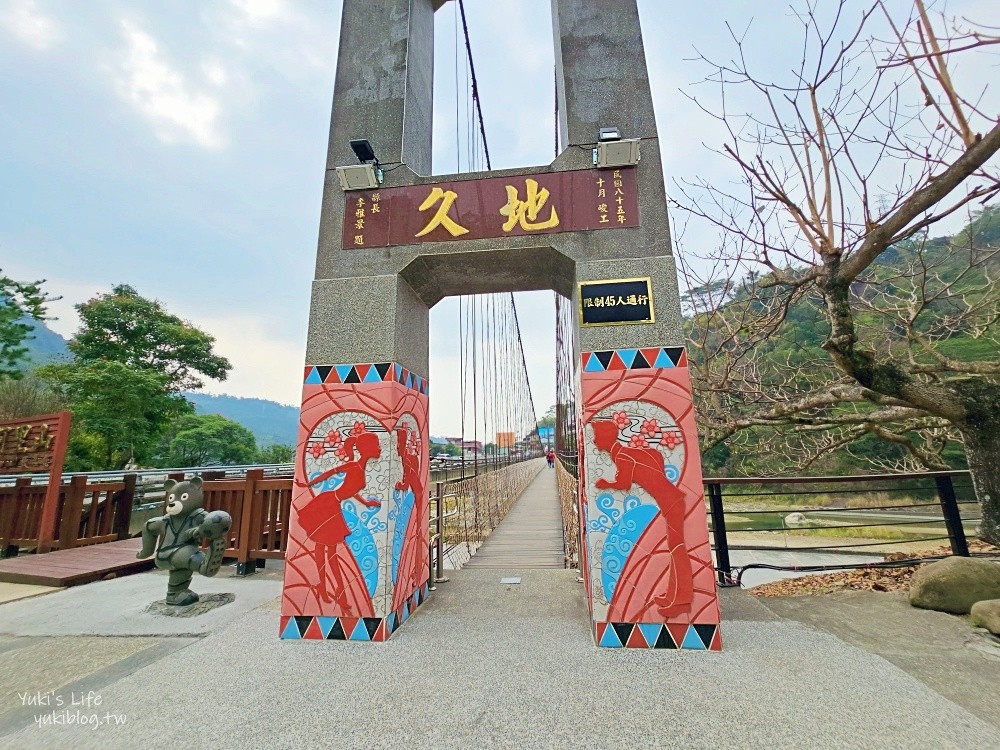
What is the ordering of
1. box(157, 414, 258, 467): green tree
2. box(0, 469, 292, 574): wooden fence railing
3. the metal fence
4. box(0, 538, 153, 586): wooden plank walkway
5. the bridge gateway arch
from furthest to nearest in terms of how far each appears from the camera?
box(157, 414, 258, 467): green tree
box(0, 469, 292, 574): wooden fence railing
box(0, 538, 153, 586): wooden plank walkway
the metal fence
the bridge gateway arch

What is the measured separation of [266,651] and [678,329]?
2.85m

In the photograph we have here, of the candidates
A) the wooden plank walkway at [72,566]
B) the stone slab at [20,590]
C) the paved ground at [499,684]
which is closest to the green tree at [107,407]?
the wooden plank walkway at [72,566]

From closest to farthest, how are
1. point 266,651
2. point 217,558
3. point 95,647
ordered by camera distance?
point 266,651, point 95,647, point 217,558

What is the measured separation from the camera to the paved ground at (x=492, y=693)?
1.45m

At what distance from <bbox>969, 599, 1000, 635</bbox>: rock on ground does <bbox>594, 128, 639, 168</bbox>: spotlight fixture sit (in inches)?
126

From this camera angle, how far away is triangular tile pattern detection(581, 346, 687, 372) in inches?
94.7

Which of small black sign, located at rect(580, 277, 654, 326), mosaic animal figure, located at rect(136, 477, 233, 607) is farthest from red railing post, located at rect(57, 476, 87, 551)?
small black sign, located at rect(580, 277, 654, 326)

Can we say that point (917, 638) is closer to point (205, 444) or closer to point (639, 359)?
point (639, 359)

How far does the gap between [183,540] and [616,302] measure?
3322mm

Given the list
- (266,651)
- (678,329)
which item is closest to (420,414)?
(266,651)

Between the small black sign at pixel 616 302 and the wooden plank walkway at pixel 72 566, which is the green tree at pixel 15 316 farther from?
the small black sign at pixel 616 302

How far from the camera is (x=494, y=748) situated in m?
1.40

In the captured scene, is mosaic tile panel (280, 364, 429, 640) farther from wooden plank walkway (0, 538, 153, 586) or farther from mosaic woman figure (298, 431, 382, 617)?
wooden plank walkway (0, 538, 153, 586)

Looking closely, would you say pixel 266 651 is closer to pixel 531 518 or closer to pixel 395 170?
pixel 395 170
